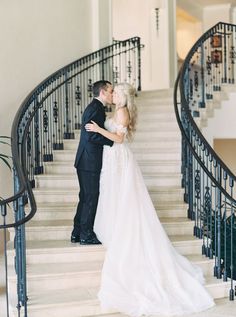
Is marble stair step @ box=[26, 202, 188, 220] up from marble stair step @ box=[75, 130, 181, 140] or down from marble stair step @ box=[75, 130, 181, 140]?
down

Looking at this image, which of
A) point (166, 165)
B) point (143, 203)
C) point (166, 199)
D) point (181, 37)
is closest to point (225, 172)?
point (143, 203)

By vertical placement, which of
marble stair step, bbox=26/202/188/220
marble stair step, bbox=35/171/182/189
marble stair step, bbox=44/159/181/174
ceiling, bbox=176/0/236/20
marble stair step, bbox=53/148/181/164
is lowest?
marble stair step, bbox=26/202/188/220

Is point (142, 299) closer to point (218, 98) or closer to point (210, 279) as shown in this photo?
point (210, 279)

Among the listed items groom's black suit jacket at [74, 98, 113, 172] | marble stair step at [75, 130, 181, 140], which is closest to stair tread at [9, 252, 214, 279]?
groom's black suit jacket at [74, 98, 113, 172]

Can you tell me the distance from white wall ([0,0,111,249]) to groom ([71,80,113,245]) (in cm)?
197

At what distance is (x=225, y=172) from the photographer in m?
4.62

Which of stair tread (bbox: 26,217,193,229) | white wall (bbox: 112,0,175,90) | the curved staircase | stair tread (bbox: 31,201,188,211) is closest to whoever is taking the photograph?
the curved staircase

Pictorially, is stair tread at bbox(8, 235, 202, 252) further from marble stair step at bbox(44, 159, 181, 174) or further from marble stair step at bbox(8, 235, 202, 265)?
marble stair step at bbox(44, 159, 181, 174)

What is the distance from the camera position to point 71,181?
593cm

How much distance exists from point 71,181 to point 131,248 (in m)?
1.92

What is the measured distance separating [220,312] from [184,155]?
201 centimetres

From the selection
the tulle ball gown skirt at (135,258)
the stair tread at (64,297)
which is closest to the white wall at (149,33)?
the tulle ball gown skirt at (135,258)

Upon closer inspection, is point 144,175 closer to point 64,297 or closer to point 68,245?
point 68,245

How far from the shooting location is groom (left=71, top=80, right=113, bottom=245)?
4660 millimetres
